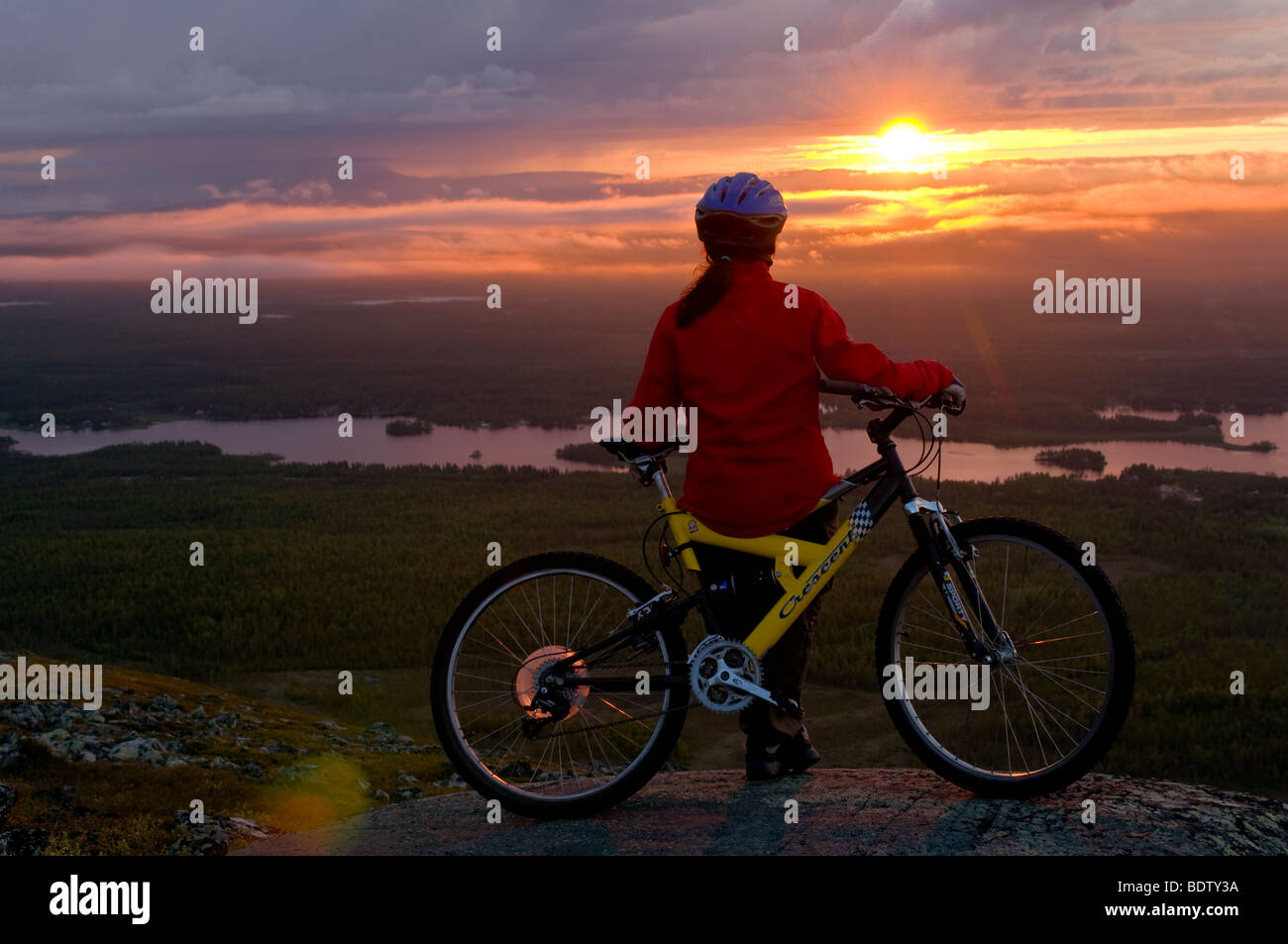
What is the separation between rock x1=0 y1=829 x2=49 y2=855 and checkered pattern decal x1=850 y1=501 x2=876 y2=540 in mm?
5756

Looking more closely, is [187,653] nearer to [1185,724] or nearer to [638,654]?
[1185,724]

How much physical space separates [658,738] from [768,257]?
7.42ft

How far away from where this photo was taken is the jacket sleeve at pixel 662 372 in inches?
207

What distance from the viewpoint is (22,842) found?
7.35 m

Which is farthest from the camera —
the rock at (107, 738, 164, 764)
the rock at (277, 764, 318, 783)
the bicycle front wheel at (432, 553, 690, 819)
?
the rock at (277, 764, 318, 783)

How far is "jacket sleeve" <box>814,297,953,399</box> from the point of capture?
4.90 meters

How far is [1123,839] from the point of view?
4.60 m

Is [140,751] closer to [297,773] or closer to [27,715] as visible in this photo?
[27,715]

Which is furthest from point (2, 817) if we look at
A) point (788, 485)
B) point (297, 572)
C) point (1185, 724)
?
point (297, 572)

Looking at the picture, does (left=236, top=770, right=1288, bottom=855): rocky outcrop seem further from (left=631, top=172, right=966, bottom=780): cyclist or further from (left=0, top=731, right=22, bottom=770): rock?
(left=0, top=731, right=22, bottom=770): rock
